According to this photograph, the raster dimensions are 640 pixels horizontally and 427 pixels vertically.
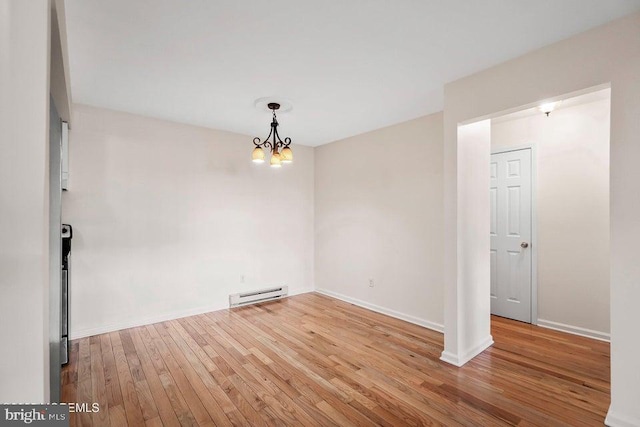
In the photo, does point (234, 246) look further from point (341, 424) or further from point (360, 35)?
point (360, 35)

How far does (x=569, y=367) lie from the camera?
263 cm

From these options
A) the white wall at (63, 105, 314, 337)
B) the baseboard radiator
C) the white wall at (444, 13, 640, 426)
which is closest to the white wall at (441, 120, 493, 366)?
the white wall at (444, 13, 640, 426)

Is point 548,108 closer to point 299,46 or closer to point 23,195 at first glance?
point 299,46

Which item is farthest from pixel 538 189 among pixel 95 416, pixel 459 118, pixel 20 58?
pixel 95 416

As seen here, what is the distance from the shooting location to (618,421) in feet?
6.12

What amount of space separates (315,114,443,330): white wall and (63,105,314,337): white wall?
68cm

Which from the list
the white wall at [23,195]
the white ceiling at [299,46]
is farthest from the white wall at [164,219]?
the white wall at [23,195]

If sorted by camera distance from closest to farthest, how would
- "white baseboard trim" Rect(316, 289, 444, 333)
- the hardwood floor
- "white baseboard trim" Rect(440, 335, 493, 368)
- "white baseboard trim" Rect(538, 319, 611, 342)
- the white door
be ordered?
the hardwood floor → "white baseboard trim" Rect(440, 335, 493, 368) → "white baseboard trim" Rect(538, 319, 611, 342) → "white baseboard trim" Rect(316, 289, 444, 333) → the white door

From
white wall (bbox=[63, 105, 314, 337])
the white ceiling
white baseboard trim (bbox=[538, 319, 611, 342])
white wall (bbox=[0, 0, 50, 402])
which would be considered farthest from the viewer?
white wall (bbox=[63, 105, 314, 337])

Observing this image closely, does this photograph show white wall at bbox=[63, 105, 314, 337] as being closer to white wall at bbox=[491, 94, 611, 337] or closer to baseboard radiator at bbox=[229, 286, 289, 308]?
baseboard radiator at bbox=[229, 286, 289, 308]

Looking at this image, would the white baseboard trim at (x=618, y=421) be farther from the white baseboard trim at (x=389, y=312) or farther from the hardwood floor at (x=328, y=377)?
the white baseboard trim at (x=389, y=312)

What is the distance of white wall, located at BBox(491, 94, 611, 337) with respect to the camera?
3.25 metres

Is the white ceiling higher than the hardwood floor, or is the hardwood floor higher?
the white ceiling

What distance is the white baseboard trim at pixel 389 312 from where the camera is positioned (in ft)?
11.7
